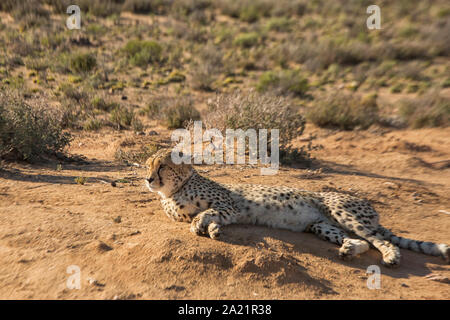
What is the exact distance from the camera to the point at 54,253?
3178 mm

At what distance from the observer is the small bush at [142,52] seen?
45.4 feet

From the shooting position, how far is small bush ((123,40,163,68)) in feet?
45.4

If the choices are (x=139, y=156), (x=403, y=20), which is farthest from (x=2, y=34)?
(x=403, y=20)

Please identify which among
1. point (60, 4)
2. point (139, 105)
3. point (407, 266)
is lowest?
point (407, 266)

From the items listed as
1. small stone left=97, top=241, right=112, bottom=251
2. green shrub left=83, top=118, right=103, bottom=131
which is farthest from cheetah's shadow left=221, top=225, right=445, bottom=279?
green shrub left=83, top=118, right=103, bottom=131

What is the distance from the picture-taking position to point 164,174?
12.6 feet

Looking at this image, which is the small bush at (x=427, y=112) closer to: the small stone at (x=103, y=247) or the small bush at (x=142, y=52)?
the small bush at (x=142, y=52)

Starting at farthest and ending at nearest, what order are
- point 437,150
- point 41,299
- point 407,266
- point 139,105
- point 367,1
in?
1. point 367,1
2. point 139,105
3. point 437,150
4. point 407,266
5. point 41,299

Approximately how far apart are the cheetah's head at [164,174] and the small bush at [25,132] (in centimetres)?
290

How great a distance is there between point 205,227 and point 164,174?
2.28 ft

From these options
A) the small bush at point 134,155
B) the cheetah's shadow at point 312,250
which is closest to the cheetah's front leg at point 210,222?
the cheetah's shadow at point 312,250

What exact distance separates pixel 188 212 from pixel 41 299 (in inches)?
63.6

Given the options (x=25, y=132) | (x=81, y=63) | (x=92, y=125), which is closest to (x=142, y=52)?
(x=81, y=63)

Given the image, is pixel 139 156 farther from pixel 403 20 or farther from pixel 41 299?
pixel 403 20
